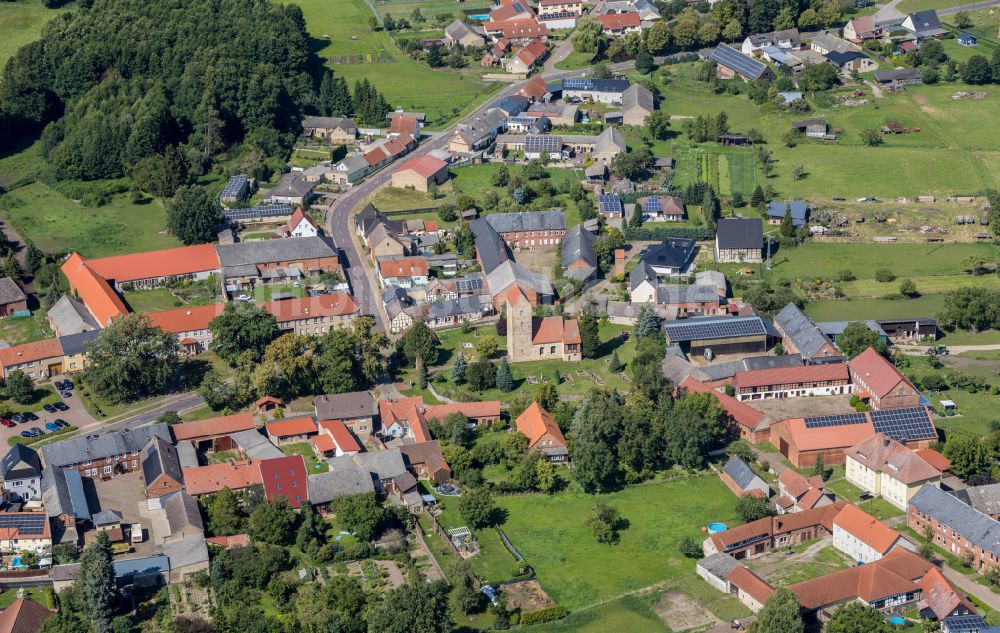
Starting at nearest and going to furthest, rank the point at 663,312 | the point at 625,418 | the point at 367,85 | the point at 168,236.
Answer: the point at 625,418, the point at 663,312, the point at 168,236, the point at 367,85

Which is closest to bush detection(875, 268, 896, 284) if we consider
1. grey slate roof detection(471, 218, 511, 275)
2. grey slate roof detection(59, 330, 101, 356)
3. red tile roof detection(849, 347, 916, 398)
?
red tile roof detection(849, 347, 916, 398)

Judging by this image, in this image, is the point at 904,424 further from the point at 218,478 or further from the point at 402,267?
the point at 218,478

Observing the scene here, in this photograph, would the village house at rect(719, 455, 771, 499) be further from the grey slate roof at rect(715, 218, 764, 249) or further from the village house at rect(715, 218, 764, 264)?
the grey slate roof at rect(715, 218, 764, 249)

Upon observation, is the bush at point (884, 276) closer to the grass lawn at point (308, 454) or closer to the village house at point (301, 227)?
the village house at point (301, 227)

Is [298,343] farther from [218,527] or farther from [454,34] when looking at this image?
[454,34]

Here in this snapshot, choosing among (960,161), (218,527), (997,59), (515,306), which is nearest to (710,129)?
(960,161)

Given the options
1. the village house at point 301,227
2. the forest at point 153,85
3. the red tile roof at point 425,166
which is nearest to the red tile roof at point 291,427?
the village house at point 301,227
